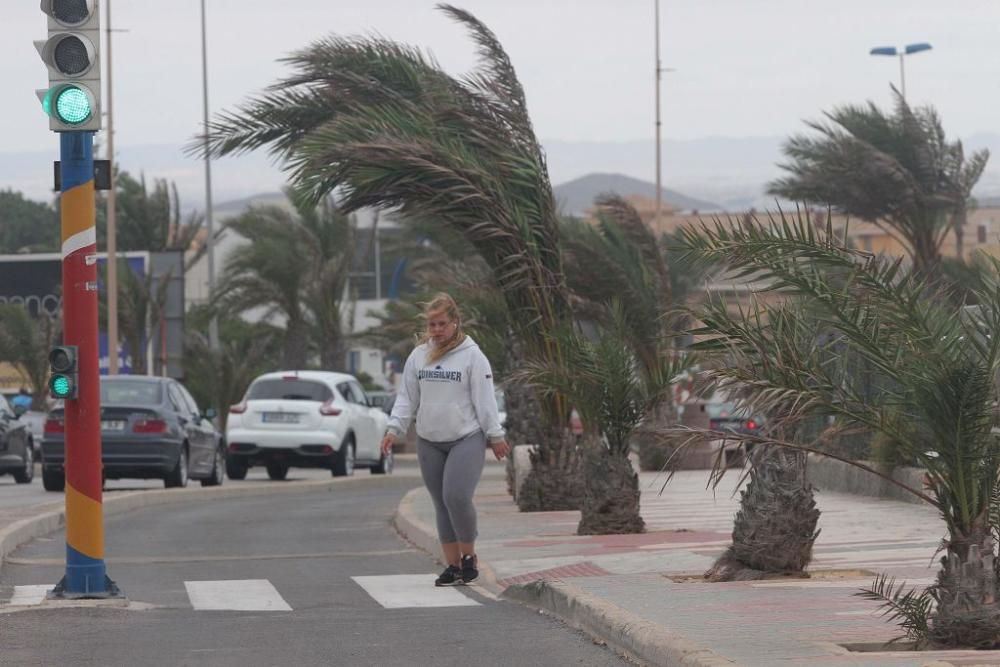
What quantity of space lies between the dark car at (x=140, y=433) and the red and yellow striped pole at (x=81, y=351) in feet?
43.4

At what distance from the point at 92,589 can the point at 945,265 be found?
25.9 meters

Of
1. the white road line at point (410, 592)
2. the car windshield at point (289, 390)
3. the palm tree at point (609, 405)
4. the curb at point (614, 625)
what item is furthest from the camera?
the car windshield at point (289, 390)

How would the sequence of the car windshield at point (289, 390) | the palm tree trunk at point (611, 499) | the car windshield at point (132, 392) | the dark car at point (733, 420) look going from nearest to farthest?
the dark car at point (733, 420) → the palm tree trunk at point (611, 499) → the car windshield at point (132, 392) → the car windshield at point (289, 390)

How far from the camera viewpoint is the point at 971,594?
7457 mm

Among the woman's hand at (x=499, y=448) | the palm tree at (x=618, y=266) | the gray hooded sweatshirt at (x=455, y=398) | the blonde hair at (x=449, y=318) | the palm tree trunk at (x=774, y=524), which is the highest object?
the palm tree at (x=618, y=266)

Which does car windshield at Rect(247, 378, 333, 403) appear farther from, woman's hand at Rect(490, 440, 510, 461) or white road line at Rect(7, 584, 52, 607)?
woman's hand at Rect(490, 440, 510, 461)

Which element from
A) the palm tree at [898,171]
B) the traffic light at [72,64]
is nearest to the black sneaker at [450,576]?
the traffic light at [72,64]

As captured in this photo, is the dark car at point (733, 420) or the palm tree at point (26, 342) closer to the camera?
the dark car at point (733, 420)

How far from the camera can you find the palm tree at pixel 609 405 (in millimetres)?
14047

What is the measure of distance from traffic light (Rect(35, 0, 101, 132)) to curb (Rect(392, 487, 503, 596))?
146 inches

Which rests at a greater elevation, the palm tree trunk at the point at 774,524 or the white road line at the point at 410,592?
the palm tree trunk at the point at 774,524

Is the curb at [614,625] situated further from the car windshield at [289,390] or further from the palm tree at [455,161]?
the car windshield at [289,390]

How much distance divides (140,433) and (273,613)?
45.2 ft

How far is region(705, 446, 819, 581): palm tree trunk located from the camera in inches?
411
